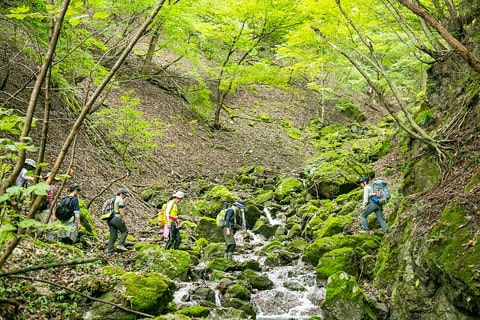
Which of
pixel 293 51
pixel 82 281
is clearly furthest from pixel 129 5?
pixel 82 281

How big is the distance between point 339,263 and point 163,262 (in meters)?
3.90

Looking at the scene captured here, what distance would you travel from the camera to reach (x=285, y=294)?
852cm

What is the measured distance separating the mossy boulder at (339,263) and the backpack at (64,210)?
5.54m

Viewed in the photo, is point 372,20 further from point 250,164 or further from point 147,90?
point 147,90

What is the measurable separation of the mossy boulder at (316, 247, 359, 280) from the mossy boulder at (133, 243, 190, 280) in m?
3.08

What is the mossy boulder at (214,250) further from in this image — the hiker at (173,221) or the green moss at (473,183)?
the green moss at (473,183)

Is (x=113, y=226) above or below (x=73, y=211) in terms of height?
below

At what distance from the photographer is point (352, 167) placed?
14953 mm

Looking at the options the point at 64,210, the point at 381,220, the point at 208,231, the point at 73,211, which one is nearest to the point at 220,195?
the point at 208,231

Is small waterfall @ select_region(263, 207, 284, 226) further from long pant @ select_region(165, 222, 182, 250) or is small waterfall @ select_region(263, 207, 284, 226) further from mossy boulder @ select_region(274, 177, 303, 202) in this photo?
long pant @ select_region(165, 222, 182, 250)

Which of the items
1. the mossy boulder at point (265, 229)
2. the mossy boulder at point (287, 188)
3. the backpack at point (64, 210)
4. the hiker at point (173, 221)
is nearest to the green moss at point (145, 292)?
the backpack at point (64, 210)

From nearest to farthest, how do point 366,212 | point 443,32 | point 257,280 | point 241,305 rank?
point 443,32 < point 241,305 < point 257,280 < point 366,212

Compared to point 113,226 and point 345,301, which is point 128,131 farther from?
point 345,301

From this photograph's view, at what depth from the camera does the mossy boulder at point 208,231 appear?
12281 mm
